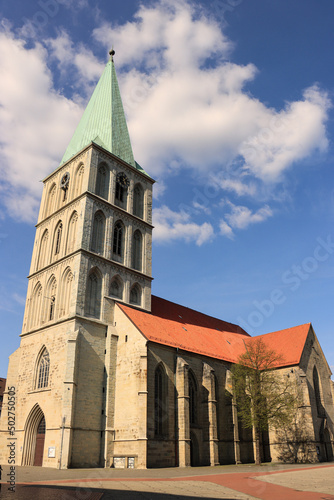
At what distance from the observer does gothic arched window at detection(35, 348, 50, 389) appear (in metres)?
28.1

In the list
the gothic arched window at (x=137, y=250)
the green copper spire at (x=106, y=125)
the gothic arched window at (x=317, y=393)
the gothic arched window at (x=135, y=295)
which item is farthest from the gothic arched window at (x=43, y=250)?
the gothic arched window at (x=317, y=393)

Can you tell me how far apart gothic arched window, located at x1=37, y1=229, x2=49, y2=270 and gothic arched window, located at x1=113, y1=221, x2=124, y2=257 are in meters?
6.22

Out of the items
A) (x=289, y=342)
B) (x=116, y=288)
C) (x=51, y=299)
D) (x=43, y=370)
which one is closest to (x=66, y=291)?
(x=51, y=299)

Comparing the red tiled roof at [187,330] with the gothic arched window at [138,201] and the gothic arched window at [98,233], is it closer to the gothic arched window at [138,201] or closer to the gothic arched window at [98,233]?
the gothic arched window at [98,233]

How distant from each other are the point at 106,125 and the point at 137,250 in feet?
40.9

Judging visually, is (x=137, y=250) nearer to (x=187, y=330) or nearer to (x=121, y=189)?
(x=121, y=189)

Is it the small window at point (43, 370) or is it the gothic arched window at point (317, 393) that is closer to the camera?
the small window at point (43, 370)

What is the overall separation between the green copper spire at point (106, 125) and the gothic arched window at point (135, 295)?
12.1m

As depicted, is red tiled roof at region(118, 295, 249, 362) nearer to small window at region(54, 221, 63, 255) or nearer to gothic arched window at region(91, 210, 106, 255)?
gothic arched window at region(91, 210, 106, 255)

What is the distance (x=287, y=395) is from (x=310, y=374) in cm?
676

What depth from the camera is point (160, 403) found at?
26703 mm

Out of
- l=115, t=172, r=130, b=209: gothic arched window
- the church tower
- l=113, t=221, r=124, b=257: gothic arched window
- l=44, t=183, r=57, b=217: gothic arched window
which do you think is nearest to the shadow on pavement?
the church tower

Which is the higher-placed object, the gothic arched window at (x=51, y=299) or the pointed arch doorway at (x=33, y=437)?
the gothic arched window at (x=51, y=299)

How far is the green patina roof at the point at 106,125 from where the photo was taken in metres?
36.9
